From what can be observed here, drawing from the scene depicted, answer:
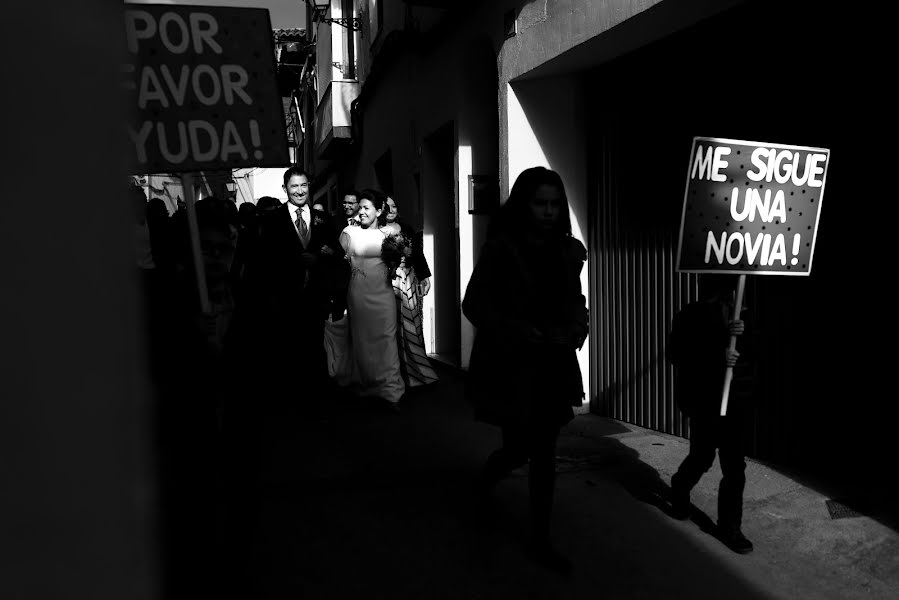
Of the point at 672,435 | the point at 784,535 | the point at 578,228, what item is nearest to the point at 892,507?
the point at 784,535

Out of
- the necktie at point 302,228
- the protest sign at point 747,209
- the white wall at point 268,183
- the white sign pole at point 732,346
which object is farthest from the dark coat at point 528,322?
the white wall at point 268,183

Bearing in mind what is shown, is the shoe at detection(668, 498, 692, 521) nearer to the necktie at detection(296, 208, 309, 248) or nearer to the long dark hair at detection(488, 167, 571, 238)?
the long dark hair at detection(488, 167, 571, 238)

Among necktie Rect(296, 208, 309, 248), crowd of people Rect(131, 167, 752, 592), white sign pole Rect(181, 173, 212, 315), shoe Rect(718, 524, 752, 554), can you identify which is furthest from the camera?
necktie Rect(296, 208, 309, 248)

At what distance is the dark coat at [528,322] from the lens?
3.84 m

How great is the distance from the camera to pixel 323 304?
7.68 m

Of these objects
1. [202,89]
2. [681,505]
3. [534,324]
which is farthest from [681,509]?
[202,89]

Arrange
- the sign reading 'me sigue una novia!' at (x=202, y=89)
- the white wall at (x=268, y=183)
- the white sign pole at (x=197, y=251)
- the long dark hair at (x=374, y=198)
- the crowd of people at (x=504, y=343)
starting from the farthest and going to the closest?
the white wall at (x=268, y=183), the long dark hair at (x=374, y=198), the sign reading 'me sigue una novia!' at (x=202, y=89), the white sign pole at (x=197, y=251), the crowd of people at (x=504, y=343)

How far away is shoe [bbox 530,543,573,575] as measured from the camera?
12.2 ft

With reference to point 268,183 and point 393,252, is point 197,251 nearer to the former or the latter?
point 393,252

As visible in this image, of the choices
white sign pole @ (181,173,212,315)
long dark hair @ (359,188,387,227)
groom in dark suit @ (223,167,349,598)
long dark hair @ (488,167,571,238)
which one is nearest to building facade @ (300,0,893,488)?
long dark hair @ (359,188,387,227)

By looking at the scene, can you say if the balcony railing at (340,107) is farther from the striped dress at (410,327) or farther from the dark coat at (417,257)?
the striped dress at (410,327)

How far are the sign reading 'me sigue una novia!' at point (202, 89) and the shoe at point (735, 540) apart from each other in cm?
277

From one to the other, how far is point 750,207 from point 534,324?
1159 mm

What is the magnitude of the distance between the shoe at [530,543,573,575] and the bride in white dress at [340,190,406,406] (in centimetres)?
368
